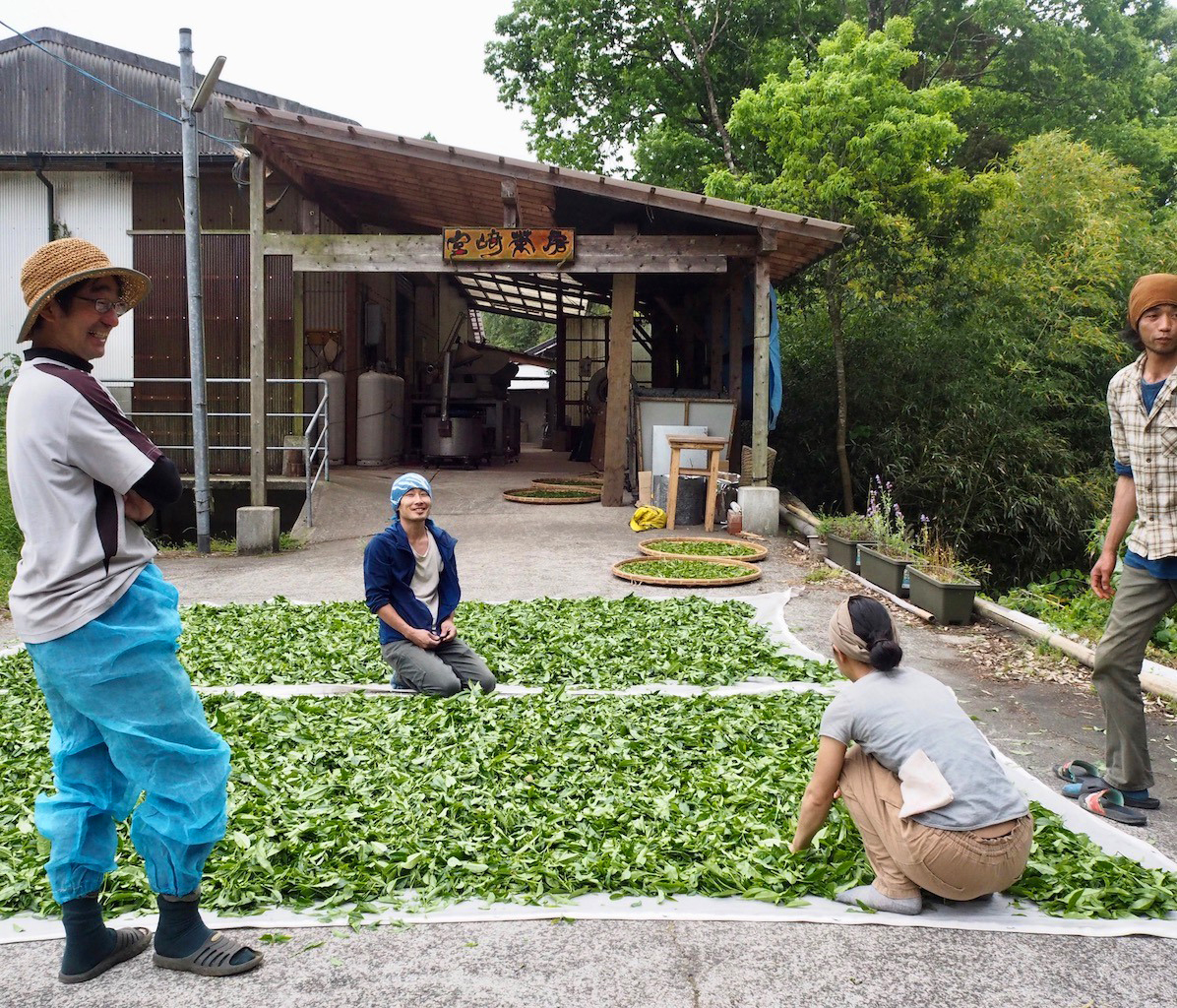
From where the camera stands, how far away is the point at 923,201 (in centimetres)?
1209

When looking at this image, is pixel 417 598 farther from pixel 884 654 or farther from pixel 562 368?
pixel 562 368

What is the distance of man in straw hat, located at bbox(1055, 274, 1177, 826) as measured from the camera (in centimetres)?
317

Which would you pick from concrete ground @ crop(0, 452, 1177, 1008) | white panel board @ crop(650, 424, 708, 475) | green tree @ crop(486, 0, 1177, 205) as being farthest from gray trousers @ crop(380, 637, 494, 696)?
green tree @ crop(486, 0, 1177, 205)

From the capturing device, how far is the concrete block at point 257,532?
934 cm

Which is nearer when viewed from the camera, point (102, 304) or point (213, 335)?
point (102, 304)

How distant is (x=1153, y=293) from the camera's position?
3189mm

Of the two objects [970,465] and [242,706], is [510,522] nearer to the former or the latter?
[970,465]

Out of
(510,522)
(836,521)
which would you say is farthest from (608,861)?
(510,522)

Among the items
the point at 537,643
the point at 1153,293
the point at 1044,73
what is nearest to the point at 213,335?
the point at 537,643

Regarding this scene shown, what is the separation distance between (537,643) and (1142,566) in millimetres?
3100

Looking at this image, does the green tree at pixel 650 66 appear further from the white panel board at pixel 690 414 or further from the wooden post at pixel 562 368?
the white panel board at pixel 690 414

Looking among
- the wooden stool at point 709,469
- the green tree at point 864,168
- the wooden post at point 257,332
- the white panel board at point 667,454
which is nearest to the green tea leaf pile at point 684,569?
the wooden stool at point 709,469

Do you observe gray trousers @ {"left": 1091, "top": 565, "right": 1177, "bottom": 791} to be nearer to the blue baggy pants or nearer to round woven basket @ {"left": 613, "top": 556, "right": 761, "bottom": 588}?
the blue baggy pants

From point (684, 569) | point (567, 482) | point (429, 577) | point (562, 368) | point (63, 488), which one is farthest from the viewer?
point (562, 368)
